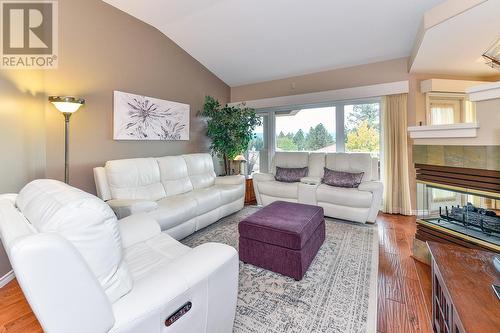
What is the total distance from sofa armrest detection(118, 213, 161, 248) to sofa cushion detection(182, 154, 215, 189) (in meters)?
1.79

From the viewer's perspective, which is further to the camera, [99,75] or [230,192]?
[230,192]

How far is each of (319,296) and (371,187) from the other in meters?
2.01

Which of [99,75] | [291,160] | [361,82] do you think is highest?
[361,82]

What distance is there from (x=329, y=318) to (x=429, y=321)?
642 millimetres

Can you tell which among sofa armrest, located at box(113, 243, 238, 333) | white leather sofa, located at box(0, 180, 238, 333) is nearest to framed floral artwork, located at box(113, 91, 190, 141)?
white leather sofa, located at box(0, 180, 238, 333)

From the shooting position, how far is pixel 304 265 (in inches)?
77.8

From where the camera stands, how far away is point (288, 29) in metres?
3.32

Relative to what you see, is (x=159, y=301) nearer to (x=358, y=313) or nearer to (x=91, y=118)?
(x=358, y=313)

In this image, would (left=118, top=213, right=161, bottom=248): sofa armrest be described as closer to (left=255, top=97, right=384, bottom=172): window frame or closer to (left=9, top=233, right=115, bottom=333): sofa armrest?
(left=9, top=233, right=115, bottom=333): sofa armrest

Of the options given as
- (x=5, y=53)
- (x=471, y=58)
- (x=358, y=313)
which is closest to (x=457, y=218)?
(x=358, y=313)

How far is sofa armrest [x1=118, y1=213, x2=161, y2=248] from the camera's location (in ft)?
5.36

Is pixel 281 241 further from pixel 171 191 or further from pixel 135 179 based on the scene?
pixel 135 179

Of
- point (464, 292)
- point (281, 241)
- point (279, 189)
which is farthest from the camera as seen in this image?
point (279, 189)

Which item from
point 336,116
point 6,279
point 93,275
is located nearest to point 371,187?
point 336,116
